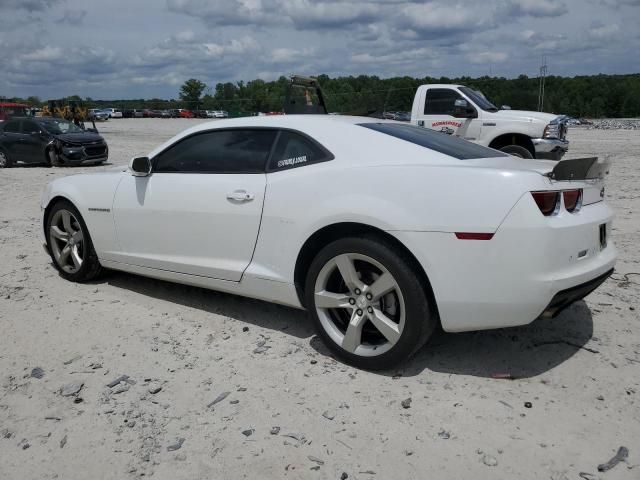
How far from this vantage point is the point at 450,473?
2.58 metres

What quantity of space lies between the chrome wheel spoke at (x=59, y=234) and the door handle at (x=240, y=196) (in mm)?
2115

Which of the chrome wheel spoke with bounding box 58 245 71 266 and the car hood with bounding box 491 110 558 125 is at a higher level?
the car hood with bounding box 491 110 558 125

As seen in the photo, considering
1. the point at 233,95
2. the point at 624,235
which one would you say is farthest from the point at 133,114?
the point at 624,235

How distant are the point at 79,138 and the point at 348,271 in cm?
1528

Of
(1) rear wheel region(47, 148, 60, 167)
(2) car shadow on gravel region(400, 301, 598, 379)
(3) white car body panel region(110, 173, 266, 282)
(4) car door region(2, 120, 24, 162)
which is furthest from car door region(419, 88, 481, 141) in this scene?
(4) car door region(2, 120, 24, 162)

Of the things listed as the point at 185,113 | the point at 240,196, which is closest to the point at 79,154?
the point at 240,196

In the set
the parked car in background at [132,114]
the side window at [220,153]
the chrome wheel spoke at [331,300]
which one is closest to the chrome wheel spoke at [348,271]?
the chrome wheel spoke at [331,300]

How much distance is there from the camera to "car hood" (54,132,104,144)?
1650 centimetres

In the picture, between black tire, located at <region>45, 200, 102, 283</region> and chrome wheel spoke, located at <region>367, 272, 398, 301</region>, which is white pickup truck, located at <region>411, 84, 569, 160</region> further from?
chrome wheel spoke, located at <region>367, 272, 398, 301</region>

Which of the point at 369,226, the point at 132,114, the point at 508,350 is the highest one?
the point at 369,226

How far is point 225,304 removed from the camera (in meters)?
4.73

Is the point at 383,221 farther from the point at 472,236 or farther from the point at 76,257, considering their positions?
the point at 76,257

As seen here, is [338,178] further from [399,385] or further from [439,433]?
[439,433]

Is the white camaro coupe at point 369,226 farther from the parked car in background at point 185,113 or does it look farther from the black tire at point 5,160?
the parked car in background at point 185,113
